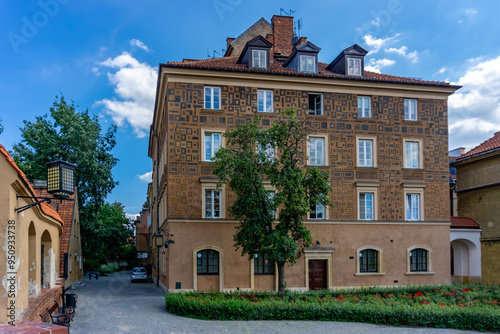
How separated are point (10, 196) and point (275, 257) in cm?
1237

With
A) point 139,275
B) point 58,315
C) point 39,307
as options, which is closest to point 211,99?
point 58,315

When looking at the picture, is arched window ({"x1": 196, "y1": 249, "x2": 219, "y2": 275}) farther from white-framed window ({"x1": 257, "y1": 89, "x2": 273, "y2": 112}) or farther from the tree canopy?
the tree canopy

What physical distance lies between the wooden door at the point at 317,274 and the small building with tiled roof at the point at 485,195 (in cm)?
1204

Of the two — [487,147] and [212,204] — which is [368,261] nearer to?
[212,204]

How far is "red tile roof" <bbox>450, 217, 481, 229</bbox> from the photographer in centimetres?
2947

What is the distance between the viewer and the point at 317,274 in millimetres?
25188

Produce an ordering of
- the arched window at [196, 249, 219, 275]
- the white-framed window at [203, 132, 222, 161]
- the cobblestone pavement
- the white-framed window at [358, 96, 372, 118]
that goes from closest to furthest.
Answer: the cobblestone pavement → the arched window at [196, 249, 219, 275] → the white-framed window at [203, 132, 222, 161] → the white-framed window at [358, 96, 372, 118]

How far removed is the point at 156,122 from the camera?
34812 mm

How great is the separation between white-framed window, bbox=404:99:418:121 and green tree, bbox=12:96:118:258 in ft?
80.1

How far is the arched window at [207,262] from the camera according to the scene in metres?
23.6

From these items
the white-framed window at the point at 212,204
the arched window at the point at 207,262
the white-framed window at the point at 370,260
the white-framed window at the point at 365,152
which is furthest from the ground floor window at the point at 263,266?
the white-framed window at the point at 365,152

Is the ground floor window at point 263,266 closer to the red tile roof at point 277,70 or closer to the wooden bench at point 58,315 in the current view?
the red tile roof at point 277,70

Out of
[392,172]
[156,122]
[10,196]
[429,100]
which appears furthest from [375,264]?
[10,196]

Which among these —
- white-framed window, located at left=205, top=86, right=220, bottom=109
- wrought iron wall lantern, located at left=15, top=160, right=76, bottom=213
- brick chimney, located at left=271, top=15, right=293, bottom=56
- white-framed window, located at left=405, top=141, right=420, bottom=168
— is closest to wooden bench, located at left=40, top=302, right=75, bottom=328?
wrought iron wall lantern, located at left=15, top=160, right=76, bottom=213
